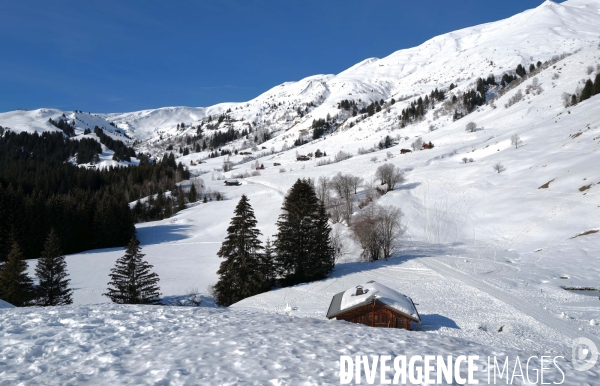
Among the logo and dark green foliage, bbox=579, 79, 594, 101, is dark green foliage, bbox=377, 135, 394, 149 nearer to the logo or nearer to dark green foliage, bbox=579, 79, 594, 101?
dark green foliage, bbox=579, 79, 594, 101

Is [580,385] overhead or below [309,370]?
below

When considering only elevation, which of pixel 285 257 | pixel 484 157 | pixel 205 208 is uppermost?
pixel 484 157

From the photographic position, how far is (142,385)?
268 inches

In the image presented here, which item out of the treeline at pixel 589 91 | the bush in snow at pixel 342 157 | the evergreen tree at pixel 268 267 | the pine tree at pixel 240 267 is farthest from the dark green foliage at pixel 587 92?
the pine tree at pixel 240 267

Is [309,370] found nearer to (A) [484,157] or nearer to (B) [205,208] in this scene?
(B) [205,208]

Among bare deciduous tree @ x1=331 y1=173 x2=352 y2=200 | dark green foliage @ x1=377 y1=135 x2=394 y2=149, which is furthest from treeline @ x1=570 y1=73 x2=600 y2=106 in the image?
bare deciduous tree @ x1=331 y1=173 x2=352 y2=200

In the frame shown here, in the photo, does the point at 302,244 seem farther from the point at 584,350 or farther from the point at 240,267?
the point at 584,350

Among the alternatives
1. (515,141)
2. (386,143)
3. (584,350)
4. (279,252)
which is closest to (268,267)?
(279,252)

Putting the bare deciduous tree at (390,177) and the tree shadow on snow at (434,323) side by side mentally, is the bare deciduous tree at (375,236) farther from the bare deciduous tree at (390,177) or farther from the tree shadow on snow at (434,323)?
the bare deciduous tree at (390,177)

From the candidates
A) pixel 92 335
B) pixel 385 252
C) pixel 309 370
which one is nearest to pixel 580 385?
pixel 309 370

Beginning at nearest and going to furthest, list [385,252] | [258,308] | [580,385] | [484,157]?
1. [580,385]
2. [258,308]
3. [385,252]
4. [484,157]

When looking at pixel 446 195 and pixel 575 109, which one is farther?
pixel 575 109

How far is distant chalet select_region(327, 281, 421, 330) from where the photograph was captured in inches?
811

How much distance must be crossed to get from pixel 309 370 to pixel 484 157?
7498cm
